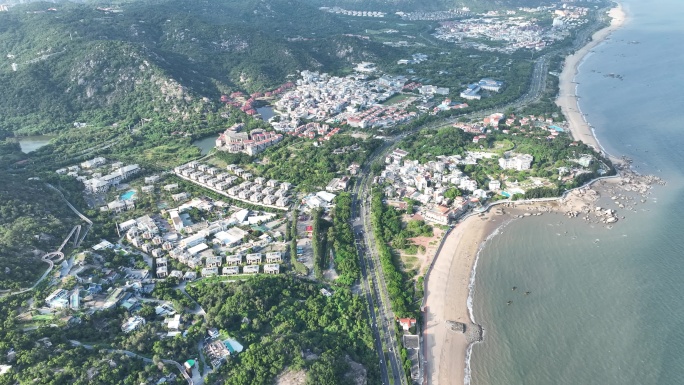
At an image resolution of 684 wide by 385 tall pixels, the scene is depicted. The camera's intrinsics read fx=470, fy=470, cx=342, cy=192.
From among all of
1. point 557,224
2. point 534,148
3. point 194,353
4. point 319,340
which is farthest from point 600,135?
point 194,353

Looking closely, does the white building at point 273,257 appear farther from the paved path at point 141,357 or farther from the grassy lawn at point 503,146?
the grassy lawn at point 503,146

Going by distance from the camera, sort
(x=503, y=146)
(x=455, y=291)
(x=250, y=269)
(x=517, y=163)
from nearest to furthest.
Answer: (x=455, y=291) < (x=250, y=269) < (x=517, y=163) < (x=503, y=146)

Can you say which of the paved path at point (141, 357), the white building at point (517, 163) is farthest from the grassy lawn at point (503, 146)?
the paved path at point (141, 357)

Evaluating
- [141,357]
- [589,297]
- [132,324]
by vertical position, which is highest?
[141,357]

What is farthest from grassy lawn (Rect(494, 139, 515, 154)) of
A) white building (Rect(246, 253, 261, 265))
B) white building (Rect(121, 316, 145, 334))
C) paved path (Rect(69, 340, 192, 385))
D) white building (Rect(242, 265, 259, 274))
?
paved path (Rect(69, 340, 192, 385))

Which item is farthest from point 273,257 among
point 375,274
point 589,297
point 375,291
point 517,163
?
point 517,163

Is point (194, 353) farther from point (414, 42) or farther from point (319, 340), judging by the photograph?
point (414, 42)

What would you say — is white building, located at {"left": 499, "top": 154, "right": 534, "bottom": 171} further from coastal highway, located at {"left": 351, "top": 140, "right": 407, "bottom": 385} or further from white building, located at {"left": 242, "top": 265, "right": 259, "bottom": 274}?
white building, located at {"left": 242, "top": 265, "right": 259, "bottom": 274}

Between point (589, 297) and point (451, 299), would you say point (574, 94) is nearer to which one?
point (589, 297)
